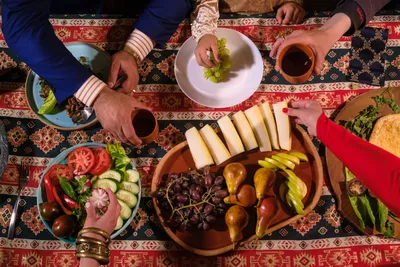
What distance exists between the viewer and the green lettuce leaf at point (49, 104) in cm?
175

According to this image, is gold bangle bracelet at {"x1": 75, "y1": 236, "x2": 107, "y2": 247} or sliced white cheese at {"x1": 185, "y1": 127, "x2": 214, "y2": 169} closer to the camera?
gold bangle bracelet at {"x1": 75, "y1": 236, "x2": 107, "y2": 247}

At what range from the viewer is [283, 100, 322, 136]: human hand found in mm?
1712

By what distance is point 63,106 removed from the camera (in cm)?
179

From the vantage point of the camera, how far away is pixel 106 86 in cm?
167

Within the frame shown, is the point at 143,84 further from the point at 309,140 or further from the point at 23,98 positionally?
the point at 309,140

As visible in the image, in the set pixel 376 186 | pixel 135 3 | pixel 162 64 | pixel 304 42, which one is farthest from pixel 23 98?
pixel 376 186

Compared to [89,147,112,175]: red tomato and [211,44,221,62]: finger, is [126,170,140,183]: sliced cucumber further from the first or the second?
[211,44,221,62]: finger

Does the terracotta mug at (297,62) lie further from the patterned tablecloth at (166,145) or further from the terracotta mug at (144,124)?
the terracotta mug at (144,124)

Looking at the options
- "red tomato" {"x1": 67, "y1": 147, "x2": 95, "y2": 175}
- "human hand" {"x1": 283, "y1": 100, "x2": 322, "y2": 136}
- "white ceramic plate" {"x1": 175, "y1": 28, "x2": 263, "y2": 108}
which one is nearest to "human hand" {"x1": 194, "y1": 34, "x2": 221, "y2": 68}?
"white ceramic plate" {"x1": 175, "y1": 28, "x2": 263, "y2": 108}

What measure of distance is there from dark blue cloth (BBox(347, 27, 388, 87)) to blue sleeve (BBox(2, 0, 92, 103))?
1.44 metres

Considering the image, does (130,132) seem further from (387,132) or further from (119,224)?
(387,132)

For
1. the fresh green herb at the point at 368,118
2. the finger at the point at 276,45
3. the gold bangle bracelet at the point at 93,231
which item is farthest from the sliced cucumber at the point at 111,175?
the fresh green herb at the point at 368,118

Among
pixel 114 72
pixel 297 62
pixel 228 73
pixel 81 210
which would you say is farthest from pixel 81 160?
pixel 297 62

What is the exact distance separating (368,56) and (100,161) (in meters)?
1.58
